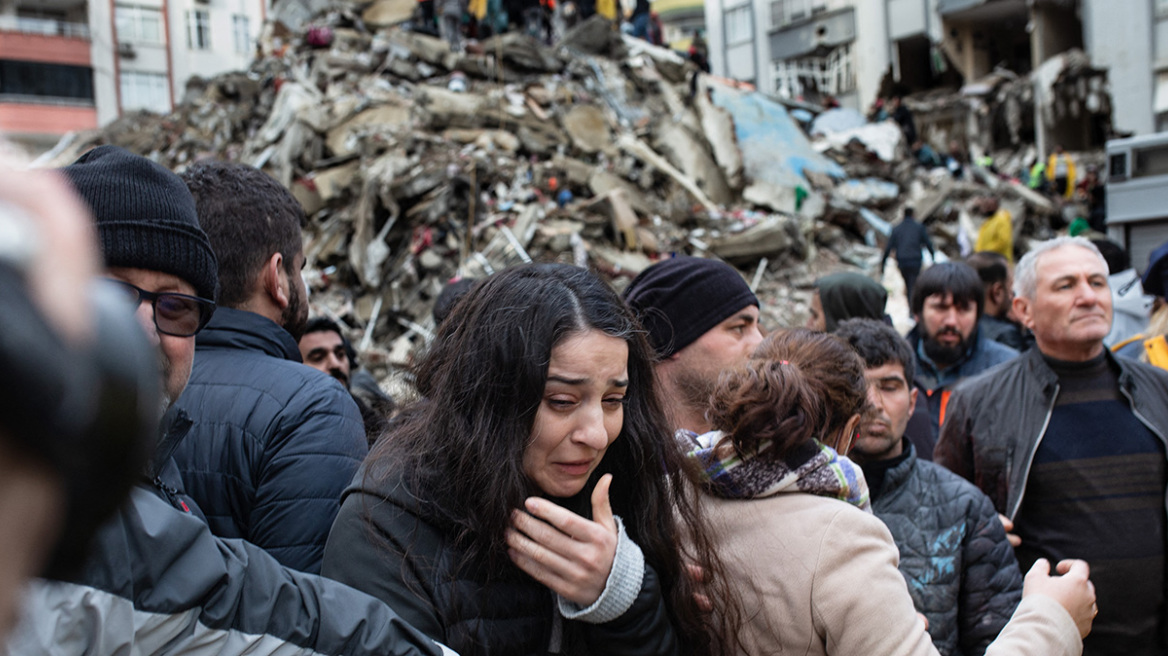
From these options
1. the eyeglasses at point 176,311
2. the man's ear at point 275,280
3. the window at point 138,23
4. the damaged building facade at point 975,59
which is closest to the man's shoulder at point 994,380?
the man's ear at point 275,280

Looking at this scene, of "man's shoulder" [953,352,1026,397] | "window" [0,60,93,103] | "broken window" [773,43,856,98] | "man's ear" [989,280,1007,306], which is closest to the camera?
"man's shoulder" [953,352,1026,397]

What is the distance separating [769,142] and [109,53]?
29701 millimetres

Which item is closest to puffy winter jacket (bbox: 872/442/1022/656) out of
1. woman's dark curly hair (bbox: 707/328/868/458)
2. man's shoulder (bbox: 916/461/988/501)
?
man's shoulder (bbox: 916/461/988/501)

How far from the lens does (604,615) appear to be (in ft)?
4.62

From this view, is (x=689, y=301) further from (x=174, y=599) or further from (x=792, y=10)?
(x=792, y=10)

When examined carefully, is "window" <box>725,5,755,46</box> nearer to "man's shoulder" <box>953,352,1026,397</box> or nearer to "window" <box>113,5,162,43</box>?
"window" <box>113,5,162,43</box>

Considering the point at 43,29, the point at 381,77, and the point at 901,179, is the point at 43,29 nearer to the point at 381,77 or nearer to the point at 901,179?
the point at 381,77

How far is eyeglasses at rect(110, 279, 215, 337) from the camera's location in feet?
5.15

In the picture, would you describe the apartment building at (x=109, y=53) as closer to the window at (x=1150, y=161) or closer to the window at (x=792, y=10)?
the window at (x=792, y=10)

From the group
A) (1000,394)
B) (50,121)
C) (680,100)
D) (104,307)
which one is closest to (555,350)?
(104,307)

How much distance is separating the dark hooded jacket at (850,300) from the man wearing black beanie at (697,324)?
1778 mm

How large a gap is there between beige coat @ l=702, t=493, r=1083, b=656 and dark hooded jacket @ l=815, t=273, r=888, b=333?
272cm

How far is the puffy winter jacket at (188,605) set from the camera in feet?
2.91

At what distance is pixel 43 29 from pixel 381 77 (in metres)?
24.5
